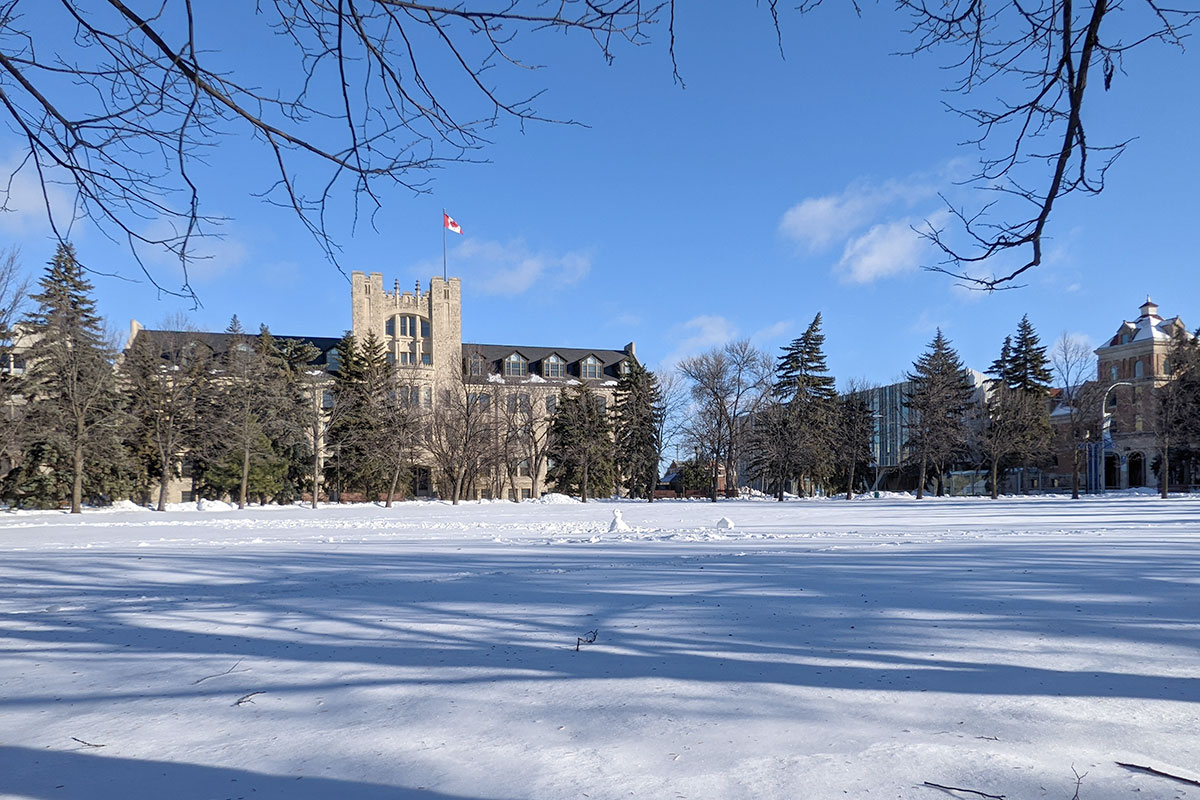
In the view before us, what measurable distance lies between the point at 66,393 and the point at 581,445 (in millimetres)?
28482

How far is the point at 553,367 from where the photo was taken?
63094mm

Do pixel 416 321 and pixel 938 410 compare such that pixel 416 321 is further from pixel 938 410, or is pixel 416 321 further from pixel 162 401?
pixel 938 410

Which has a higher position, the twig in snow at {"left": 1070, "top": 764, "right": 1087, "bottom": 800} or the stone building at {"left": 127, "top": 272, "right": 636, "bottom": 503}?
the stone building at {"left": 127, "top": 272, "right": 636, "bottom": 503}

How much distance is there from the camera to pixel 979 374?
233 ft

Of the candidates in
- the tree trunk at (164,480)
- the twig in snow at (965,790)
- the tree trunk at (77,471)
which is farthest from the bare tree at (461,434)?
the twig in snow at (965,790)

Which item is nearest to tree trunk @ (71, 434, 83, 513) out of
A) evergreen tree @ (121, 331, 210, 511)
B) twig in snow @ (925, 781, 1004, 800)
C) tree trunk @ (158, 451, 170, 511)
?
evergreen tree @ (121, 331, 210, 511)

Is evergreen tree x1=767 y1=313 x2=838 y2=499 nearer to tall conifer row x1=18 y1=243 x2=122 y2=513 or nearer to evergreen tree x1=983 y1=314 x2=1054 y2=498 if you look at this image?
evergreen tree x1=983 y1=314 x2=1054 y2=498

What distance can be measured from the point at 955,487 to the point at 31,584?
203 feet

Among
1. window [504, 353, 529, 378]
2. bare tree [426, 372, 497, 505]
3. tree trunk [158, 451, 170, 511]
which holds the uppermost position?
window [504, 353, 529, 378]

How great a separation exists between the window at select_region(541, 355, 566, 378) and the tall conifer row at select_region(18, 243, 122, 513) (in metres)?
34.2

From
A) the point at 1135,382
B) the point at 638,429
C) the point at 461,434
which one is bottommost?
the point at 461,434

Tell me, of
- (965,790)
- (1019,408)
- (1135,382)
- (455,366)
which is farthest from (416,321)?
(965,790)

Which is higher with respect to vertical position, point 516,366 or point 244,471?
point 516,366

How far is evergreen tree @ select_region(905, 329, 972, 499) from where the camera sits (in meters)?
50.1
